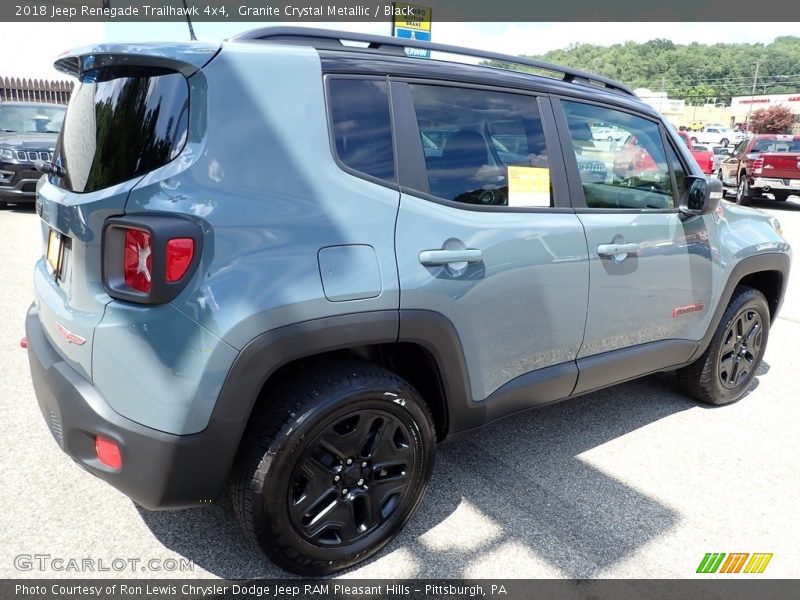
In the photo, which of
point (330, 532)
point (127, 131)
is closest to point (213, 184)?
point (127, 131)

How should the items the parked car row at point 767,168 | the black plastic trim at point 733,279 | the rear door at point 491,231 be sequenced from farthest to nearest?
1. the parked car row at point 767,168
2. the black plastic trim at point 733,279
3. the rear door at point 491,231

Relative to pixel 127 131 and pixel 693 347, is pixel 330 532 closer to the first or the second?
pixel 127 131

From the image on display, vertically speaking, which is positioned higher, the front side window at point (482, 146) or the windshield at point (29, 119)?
the front side window at point (482, 146)

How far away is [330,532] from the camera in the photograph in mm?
2236

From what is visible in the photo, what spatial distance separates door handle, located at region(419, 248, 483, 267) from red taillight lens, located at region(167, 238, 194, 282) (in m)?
0.78

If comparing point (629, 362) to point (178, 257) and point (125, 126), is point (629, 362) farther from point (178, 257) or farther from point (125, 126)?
point (125, 126)

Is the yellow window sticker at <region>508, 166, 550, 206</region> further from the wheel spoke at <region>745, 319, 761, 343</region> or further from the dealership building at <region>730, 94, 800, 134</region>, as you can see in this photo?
the dealership building at <region>730, 94, 800, 134</region>

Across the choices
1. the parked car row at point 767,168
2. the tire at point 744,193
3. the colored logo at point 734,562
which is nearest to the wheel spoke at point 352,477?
the colored logo at point 734,562

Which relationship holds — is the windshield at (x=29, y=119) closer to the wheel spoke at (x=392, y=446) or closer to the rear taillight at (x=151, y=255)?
the rear taillight at (x=151, y=255)

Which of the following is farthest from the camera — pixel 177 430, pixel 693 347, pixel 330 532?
pixel 693 347

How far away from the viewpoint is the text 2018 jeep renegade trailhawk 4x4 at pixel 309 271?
1.82m

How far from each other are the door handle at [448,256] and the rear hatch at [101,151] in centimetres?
88

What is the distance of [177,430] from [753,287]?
3.64m

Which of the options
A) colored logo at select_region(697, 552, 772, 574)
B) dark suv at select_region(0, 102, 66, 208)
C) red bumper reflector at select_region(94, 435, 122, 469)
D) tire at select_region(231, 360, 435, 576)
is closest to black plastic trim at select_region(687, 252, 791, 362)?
colored logo at select_region(697, 552, 772, 574)
